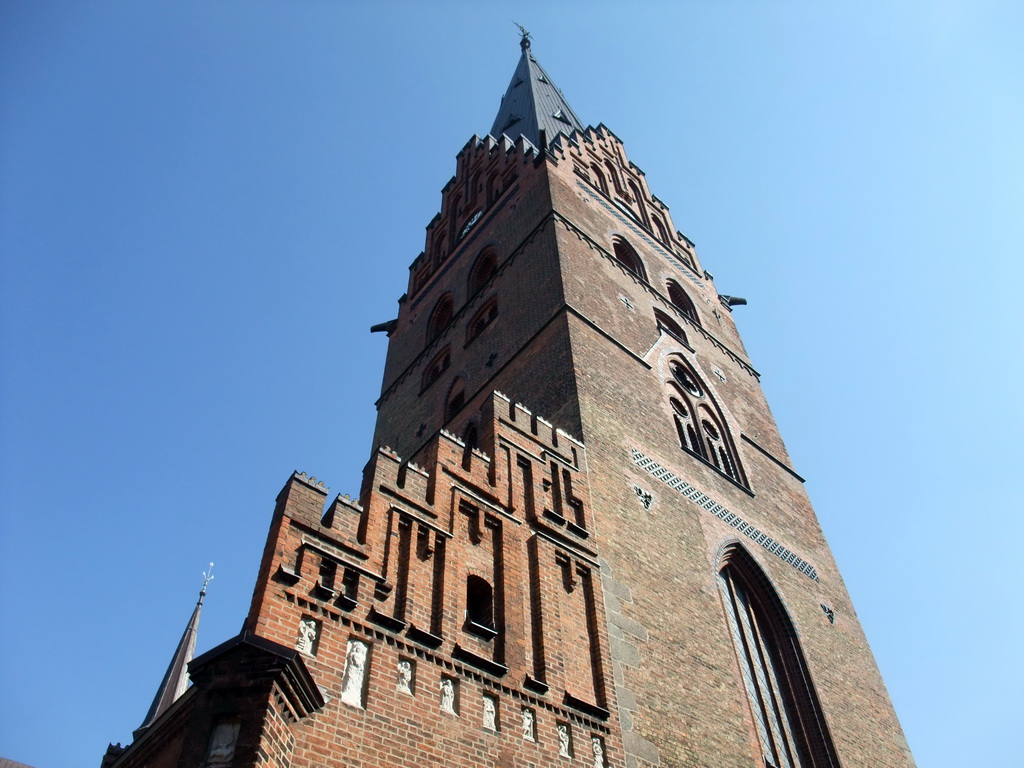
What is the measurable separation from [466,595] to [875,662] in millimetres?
7365

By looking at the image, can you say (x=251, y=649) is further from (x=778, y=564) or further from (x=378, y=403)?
(x=378, y=403)

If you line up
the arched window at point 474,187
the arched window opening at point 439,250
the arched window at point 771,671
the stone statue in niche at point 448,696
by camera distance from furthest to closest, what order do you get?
the arched window at point 474,187 < the arched window opening at point 439,250 < the arched window at point 771,671 < the stone statue in niche at point 448,696

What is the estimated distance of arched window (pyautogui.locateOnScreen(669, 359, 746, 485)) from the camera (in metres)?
13.1

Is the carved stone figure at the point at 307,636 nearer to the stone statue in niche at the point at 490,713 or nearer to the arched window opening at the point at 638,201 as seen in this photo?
the stone statue in niche at the point at 490,713

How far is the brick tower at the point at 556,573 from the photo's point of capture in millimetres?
5871

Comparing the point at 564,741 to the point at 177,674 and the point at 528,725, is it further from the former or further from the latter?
the point at 177,674

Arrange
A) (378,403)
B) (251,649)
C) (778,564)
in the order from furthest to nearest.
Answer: (378,403)
(778,564)
(251,649)

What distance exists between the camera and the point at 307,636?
5992mm

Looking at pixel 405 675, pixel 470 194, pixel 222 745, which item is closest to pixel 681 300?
pixel 470 194

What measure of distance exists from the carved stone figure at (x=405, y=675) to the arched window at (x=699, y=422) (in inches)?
274

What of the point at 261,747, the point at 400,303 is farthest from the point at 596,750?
the point at 400,303

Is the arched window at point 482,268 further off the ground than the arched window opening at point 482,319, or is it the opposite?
the arched window at point 482,268

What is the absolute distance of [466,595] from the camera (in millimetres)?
7395

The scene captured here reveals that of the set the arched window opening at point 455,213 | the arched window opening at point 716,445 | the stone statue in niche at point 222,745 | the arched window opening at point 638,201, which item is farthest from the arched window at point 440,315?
the stone statue in niche at point 222,745
